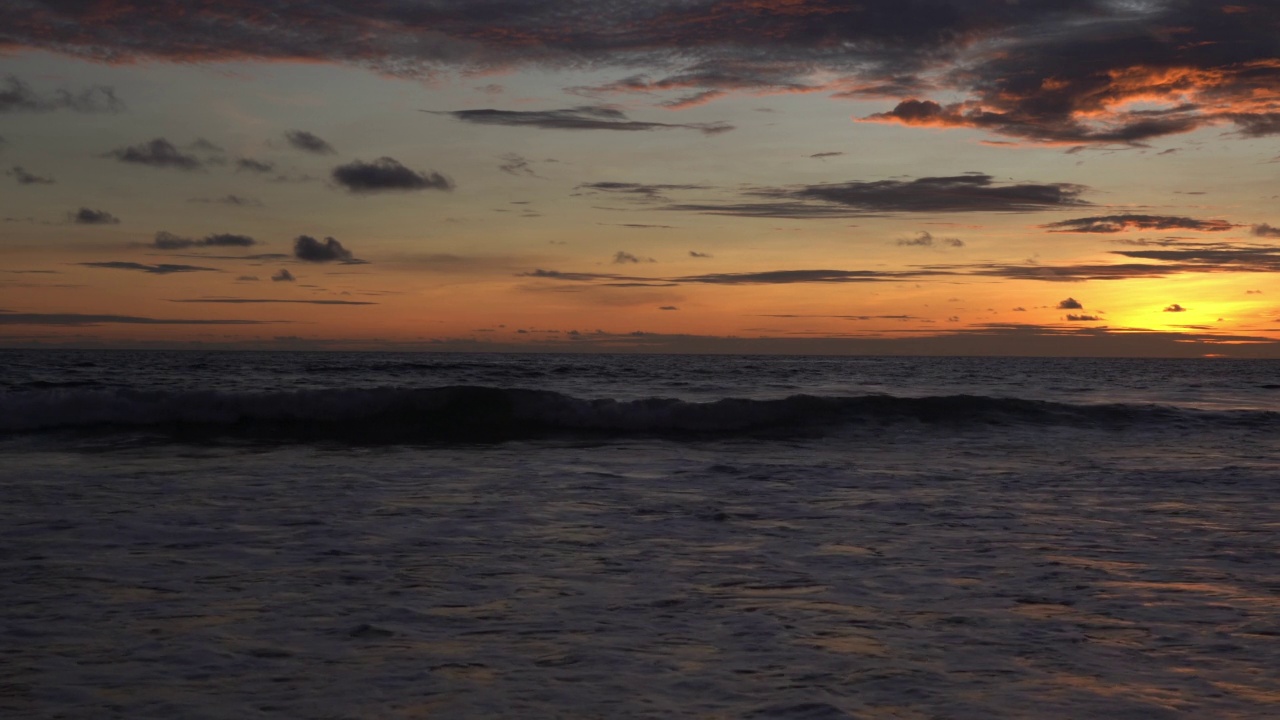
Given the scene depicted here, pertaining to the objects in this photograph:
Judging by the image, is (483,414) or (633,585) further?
(483,414)

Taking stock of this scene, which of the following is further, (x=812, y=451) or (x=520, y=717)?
(x=812, y=451)

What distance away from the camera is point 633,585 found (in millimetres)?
6660

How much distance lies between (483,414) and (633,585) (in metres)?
15.4

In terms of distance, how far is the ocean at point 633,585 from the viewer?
457 centimetres

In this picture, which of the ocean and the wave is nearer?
the ocean

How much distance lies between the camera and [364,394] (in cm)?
2169

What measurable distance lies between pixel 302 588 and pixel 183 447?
1060cm

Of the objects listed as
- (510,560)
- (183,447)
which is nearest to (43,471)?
(183,447)

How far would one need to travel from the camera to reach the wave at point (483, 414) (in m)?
19.1

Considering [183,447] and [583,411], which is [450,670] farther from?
[583,411]

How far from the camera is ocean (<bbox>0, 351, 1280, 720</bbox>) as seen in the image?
15.0ft

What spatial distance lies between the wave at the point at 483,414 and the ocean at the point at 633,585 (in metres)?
3.84

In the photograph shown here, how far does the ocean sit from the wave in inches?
151

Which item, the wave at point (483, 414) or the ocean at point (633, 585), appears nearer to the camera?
the ocean at point (633, 585)
